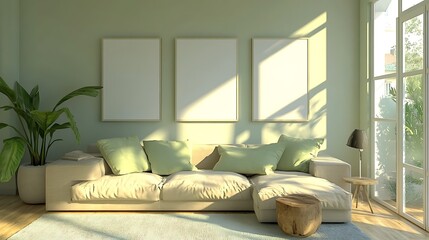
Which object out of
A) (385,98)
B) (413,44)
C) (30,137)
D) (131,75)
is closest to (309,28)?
(385,98)

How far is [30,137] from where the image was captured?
5480 mm

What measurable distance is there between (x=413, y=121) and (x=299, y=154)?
1366 millimetres

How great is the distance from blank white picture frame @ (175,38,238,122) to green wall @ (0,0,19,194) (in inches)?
87.4

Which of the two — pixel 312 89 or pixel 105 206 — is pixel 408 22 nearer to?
pixel 312 89

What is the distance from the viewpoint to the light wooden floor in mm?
3949

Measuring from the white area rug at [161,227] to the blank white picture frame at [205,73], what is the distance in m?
1.69

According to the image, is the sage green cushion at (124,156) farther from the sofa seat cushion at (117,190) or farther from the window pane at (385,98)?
the window pane at (385,98)

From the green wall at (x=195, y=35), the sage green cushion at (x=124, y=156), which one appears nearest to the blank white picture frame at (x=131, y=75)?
the green wall at (x=195, y=35)

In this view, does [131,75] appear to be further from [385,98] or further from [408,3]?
[408,3]

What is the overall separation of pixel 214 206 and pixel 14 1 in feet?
12.7

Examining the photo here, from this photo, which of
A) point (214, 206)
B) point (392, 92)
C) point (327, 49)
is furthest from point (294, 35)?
point (214, 206)

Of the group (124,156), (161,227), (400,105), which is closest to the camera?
(161,227)

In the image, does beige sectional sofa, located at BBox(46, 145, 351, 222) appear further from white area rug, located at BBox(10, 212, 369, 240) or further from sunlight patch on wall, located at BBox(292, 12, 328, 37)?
sunlight patch on wall, located at BBox(292, 12, 328, 37)

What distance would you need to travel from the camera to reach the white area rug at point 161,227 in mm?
3824
